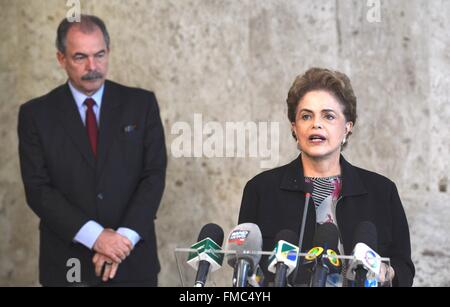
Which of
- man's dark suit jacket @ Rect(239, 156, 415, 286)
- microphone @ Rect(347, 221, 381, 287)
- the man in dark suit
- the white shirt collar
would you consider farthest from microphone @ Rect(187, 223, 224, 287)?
the white shirt collar

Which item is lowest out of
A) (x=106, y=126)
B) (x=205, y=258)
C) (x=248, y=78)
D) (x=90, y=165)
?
(x=205, y=258)

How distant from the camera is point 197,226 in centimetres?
621

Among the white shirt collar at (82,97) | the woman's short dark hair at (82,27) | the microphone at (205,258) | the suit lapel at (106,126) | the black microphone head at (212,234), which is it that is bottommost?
the microphone at (205,258)

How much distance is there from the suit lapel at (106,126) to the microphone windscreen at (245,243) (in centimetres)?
221

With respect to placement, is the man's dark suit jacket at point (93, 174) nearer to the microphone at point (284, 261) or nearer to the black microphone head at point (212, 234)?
the black microphone head at point (212, 234)

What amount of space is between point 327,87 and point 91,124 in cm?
180

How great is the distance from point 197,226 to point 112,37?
135 cm

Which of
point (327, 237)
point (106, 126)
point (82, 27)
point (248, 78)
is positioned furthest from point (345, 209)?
point (248, 78)

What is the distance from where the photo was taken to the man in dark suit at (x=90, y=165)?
508cm

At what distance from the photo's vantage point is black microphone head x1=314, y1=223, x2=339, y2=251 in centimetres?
307

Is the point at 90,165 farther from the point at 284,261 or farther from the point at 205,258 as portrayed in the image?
the point at 284,261

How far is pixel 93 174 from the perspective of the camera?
5.22 meters

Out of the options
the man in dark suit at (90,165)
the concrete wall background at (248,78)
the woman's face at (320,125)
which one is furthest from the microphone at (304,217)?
the concrete wall background at (248,78)

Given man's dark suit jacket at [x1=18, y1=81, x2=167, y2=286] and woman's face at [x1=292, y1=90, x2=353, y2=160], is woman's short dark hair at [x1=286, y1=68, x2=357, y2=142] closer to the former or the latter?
woman's face at [x1=292, y1=90, x2=353, y2=160]
